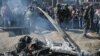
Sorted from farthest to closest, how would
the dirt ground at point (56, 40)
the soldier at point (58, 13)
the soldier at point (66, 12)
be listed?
1. the soldier at point (66, 12)
2. the soldier at point (58, 13)
3. the dirt ground at point (56, 40)

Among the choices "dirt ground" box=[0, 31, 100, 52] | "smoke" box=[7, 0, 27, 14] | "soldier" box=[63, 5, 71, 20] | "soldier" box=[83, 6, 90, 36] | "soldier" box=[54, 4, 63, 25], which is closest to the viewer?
"dirt ground" box=[0, 31, 100, 52]

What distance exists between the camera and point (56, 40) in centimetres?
2348

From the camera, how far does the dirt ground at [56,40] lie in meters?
22.6

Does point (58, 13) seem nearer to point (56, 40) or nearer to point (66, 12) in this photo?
point (66, 12)

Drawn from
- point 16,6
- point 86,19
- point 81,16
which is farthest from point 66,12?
point 16,6

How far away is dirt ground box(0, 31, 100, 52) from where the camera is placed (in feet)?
74.3

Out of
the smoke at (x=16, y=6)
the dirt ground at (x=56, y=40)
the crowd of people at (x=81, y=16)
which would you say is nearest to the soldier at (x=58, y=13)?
the crowd of people at (x=81, y=16)

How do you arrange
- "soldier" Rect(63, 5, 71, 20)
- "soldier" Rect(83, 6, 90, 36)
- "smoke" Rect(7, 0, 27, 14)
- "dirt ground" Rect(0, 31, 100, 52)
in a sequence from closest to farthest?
"dirt ground" Rect(0, 31, 100, 52) < "soldier" Rect(83, 6, 90, 36) < "soldier" Rect(63, 5, 71, 20) < "smoke" Rect(7, 0, 27, 14)

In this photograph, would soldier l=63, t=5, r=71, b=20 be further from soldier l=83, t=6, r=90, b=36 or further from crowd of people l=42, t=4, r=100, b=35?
soldier l=83, t=6, r=90, b=36

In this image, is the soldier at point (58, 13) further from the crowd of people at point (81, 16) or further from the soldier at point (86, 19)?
the soldier at point (86, 19)

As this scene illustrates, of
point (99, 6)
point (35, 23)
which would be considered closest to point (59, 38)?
point (35, 23)

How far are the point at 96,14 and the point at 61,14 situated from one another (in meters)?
2.53

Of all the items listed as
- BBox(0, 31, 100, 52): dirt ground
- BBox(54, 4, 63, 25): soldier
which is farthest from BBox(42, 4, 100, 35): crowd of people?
BBox(0, 31, 100, 52): dirt ground

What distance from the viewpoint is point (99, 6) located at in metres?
29.2
